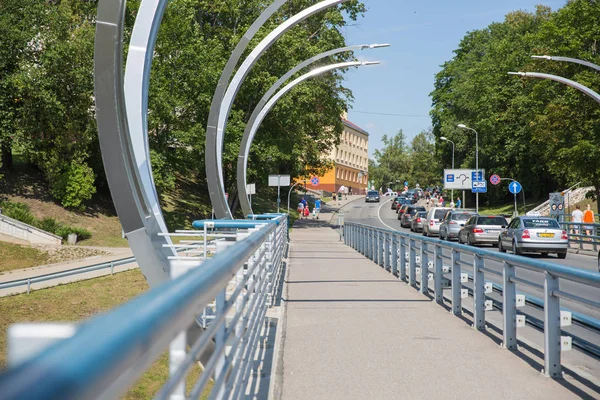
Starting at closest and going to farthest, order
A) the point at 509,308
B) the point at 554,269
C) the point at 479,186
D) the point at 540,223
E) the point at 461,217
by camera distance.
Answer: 1. the point at 554,269
2. the point at 509,308
3. the point at 540,223
4. the point at 461,217
5. the point at 479,186

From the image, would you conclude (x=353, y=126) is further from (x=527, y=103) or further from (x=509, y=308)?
(x=509, y=308)

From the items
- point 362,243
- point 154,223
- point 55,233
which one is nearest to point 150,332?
point 154,223

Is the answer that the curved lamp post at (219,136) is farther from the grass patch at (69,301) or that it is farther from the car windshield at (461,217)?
the car windshield at (461,217)

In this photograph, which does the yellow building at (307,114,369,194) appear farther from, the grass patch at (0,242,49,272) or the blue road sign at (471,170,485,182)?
the grass patch at (0,242,49,272)

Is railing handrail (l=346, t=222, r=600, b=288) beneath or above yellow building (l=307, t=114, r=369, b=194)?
beneath

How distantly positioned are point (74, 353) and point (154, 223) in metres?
8.97

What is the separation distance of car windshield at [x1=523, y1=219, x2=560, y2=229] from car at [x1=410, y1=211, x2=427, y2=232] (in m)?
24.2

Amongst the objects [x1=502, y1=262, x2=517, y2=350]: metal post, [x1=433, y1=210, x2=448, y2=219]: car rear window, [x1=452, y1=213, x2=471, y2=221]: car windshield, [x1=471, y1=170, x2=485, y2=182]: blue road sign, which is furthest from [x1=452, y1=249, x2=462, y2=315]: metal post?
[x1=471, y1=170, x2=485, y2=182]: blue road sign

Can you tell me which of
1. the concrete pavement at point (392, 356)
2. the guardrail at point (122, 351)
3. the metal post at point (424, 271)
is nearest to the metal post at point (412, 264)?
the metal post at point (424, 271)

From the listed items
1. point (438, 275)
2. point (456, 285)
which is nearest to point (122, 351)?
point (456, 285)

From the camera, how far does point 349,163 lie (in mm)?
137500

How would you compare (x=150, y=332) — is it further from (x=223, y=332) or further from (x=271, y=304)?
(x=271, y=304)

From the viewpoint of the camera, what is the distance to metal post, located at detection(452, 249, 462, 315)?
1070 cm

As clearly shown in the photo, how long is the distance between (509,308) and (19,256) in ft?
87.2
